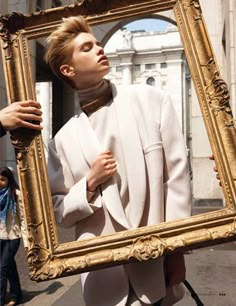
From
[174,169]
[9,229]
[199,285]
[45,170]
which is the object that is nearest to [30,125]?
[45,170]

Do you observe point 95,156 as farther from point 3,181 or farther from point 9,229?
point 9,229

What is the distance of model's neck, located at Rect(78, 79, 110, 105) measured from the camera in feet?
5.55

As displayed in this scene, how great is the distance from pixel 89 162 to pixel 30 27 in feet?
2.12

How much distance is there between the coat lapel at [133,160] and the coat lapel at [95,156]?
0.15 feet

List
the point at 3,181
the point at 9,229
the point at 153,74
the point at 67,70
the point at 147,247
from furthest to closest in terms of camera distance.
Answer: the point at 9,229 → the point at 3,181 → the point at 153,74 → the point at 67,70 → the point at 147,247

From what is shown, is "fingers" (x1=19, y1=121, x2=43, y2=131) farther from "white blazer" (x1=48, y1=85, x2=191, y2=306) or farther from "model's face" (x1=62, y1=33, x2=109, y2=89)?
"model's face" (x1=62, y1=33, x2=109, y2=89)

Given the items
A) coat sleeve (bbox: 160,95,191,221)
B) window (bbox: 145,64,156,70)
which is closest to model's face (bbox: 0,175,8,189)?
window (bbox: 145,64,156,70)

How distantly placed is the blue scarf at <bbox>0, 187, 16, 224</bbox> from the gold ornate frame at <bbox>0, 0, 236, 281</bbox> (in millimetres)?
2680

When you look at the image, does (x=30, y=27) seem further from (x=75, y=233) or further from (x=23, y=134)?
(x=75, y=233)

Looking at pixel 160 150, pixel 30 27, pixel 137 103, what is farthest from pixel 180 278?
pixel 30 27

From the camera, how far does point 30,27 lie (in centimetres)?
174

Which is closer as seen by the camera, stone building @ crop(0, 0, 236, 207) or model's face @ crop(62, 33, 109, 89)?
model's face @ crop(62, 33, 109, 89)

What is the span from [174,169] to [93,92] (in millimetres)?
468

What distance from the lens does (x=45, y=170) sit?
162 centimetres
